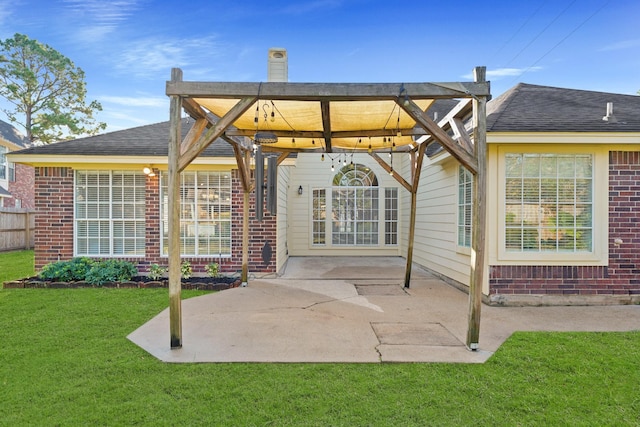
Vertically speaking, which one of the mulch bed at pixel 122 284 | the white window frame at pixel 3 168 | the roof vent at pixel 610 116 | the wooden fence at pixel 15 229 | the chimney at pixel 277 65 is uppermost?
the chimney at pixel 277 65

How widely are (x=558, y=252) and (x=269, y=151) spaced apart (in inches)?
212

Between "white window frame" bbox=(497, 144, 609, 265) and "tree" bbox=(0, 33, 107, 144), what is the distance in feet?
82.9

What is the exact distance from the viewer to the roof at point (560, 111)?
5551mm

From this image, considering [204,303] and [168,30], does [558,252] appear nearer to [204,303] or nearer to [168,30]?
[204,303]

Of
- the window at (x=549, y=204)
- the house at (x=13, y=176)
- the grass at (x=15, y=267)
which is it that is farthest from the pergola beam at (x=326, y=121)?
the house at (x=13, y=176)

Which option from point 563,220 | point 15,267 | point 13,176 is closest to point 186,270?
point 15,267

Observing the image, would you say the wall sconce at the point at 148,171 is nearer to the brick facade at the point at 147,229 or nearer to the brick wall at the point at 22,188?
the brick facade at the point at 147,229

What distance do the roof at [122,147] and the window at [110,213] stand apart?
529 mm

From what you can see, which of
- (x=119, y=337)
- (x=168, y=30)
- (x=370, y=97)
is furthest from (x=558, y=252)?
(x=168, y=30)

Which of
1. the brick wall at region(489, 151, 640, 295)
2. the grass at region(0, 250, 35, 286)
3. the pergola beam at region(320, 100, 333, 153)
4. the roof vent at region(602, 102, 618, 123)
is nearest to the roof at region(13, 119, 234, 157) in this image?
the pergola beam at region(320, 100, 333, 153)

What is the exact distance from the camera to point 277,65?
28.2ft

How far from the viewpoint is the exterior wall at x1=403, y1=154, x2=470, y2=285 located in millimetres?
7070

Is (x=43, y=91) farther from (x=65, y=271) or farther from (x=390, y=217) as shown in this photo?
(x=390, y=217)

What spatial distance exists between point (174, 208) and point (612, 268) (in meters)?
6.52
